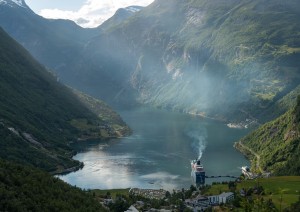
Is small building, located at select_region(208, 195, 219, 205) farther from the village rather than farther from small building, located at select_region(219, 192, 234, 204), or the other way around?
small building, located at select_region(219, 192, 234, 204)

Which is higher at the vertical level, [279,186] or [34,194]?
[279,186]

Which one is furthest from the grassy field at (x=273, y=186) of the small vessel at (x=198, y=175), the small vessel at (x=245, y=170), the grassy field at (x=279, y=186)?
the small vessel at (x=245, y=170)

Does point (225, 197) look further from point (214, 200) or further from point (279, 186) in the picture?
point (279, 186)

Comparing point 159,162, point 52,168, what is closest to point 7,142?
point 52,168

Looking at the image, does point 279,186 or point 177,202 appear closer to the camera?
point 177,202

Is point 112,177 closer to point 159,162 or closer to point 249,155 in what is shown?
point 159,162

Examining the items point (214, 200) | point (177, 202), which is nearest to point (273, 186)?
point (214, 200)

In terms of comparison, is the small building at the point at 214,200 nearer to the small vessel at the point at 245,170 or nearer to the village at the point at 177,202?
the village at the point at 177,202

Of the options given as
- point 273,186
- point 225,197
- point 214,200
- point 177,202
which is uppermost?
point 273,186

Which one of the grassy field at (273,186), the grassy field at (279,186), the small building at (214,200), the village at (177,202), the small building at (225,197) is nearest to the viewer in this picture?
the grassy field at (279,186)

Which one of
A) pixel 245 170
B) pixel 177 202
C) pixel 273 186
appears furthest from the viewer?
pixel 245 170
